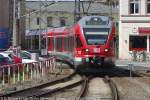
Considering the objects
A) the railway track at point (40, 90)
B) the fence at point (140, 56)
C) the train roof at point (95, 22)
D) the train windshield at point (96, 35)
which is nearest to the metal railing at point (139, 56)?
the fence at point (140, 56)

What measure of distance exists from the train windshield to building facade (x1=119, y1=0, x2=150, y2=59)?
3140 centimetres

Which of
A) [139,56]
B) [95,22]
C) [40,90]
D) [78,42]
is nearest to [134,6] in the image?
[139,56]

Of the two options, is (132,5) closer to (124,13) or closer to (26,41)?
(124,13)

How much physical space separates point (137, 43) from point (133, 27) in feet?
6.25

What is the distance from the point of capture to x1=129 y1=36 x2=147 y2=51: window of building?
63.6m

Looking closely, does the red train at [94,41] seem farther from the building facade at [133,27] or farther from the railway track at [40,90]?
the building facade at [133,27]

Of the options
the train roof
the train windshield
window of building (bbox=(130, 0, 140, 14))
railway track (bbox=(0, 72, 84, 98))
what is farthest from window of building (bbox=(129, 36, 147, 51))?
railway track (bbox=(0, 72, 84, 98))

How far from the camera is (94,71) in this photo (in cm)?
3369

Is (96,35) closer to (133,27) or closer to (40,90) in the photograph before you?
(40,90)

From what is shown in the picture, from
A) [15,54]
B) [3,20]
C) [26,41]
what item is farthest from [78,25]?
[26,41]

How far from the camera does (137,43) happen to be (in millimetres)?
64000

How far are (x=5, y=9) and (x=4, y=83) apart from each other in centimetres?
4866

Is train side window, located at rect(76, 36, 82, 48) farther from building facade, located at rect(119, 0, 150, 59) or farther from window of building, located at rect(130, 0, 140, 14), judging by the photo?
window of building, located at rect(130, 0, 140, 14)

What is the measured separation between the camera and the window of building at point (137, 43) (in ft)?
209
